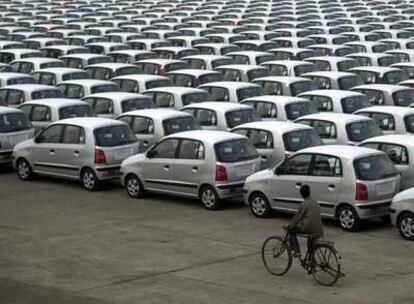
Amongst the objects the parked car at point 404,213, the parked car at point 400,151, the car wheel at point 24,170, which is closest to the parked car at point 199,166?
the parked car at point 400,151

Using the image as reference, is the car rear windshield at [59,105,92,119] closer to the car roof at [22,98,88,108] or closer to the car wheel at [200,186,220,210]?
the car roof at [22,98,88,108]

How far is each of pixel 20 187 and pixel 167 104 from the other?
5471mm

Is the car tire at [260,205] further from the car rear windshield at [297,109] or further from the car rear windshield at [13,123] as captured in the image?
the car rear windshield at [13,123]

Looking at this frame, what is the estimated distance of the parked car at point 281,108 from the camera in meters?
23.0

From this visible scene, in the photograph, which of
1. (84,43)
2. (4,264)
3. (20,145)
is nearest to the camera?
(4,264)

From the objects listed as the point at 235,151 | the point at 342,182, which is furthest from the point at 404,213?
the point at 235,151

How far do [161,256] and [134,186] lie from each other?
15.7 ft

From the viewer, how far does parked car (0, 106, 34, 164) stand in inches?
880

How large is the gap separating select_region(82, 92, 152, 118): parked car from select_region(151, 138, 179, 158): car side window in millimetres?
→ 4795

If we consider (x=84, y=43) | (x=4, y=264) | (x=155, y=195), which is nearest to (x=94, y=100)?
(x=155, y=195)

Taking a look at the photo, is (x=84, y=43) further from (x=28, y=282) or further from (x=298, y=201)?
(x=28, y=282)

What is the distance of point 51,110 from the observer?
23.3m

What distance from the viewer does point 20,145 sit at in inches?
853

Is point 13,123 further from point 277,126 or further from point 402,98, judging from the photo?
point 402,98
